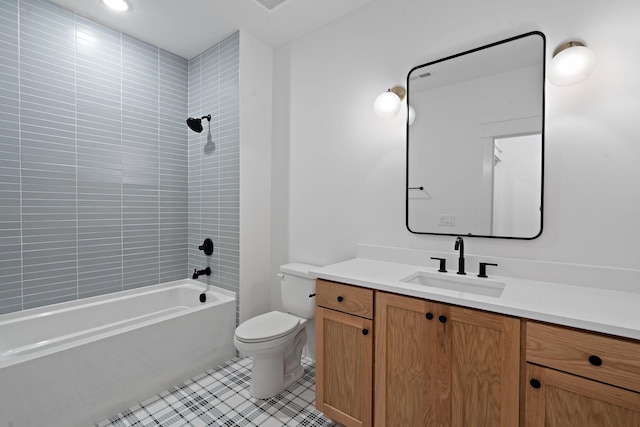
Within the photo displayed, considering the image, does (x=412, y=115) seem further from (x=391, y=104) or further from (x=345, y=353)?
(x=345, y=353)

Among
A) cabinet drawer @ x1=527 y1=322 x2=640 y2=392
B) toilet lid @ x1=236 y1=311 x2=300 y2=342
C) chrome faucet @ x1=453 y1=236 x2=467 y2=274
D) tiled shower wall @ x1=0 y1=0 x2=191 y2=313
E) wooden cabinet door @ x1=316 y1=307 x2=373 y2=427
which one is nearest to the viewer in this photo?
cabinet drawer @ x1=527 y1=322 x2=640 y2=392

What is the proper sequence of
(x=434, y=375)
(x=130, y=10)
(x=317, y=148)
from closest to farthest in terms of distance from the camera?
(x=434, y=375) < (x=130, y=10) < (x=317, y=148)

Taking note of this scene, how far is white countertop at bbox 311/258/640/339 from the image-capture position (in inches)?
36.7

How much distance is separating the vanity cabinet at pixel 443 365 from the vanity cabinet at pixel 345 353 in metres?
0.06

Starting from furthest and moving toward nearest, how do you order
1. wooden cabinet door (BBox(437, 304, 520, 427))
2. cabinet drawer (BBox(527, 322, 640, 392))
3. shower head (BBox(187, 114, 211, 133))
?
shower head (BBox(187, 114, 211, 133)) → wooden cabinet door (BBox(437, 304, 520, 427)) → cabinet drawer (BBox(527, 322, 640, 392))

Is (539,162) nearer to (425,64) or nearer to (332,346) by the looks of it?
(425,64)

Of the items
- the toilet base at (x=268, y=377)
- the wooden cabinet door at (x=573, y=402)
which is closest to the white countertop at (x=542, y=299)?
the wooden cabinet door at (x=573, y=402)

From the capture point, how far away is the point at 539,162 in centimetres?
144

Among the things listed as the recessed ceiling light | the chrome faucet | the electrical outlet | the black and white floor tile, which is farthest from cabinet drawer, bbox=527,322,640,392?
the recessed ceiling light

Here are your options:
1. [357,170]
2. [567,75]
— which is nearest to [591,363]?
[567,75]

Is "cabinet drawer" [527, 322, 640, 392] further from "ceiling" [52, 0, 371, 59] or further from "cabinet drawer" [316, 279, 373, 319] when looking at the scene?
"ceiling" [52, 0, 371, 59]

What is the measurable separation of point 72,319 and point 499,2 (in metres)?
3.43

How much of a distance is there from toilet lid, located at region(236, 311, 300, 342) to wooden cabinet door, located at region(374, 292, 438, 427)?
0.71 meters

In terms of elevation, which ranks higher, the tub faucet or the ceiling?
the ceiling
